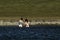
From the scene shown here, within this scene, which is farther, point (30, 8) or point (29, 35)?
point (30, 8)

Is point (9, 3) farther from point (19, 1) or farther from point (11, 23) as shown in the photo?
point (11, 23)

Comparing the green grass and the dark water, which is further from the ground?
the green grass

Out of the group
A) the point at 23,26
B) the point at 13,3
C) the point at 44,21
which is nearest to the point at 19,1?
the point at 13,3

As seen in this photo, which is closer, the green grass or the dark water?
the dark water

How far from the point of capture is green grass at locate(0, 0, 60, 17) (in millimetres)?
75375

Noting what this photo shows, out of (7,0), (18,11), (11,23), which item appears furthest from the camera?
(7,0)

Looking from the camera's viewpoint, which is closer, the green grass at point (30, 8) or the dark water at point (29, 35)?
the dark water at point (29, 35)

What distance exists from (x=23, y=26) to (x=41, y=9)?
2455 cm

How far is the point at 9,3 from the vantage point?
80125mm

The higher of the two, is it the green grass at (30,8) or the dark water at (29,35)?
the green grass at (30,8)

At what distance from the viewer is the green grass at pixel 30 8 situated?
75.4 metres

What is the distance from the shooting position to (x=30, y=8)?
7750cm

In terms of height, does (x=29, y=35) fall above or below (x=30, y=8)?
below

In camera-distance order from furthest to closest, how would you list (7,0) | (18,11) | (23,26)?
(7,0) → (18,11) → (23,26)
